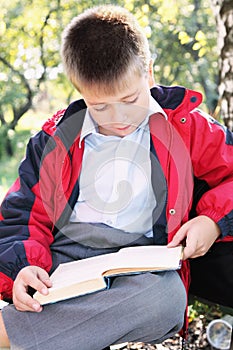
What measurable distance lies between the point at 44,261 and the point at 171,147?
53 cm

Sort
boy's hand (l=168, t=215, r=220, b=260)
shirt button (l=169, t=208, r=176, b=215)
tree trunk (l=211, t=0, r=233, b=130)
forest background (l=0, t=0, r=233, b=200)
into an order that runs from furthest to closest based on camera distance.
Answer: forest background (l=0, t=0, r=233, b=200)
tree trunk (l=211, t=0, r=233, b=130)
shirt button (l=169, t=208, r=176, b=215)
boy's hand (l=168, t=215, r=220, b=260)

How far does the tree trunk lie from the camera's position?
2.55 meters

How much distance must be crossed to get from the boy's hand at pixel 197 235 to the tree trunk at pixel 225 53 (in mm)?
972

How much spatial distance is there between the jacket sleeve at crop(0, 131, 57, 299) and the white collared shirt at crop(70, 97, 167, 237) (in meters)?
0.12

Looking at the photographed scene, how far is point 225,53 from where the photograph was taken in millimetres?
2586

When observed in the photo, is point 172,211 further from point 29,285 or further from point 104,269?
point 29,285

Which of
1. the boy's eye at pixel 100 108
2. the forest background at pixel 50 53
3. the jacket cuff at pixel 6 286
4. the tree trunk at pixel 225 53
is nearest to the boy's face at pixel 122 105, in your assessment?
the boy's eye at pixel 100 108

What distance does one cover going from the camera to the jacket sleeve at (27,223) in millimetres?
1728

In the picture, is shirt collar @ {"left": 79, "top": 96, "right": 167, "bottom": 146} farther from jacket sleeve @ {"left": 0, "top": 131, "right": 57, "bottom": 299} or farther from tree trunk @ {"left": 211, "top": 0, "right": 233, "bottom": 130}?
tree trunk @ {"left": 211, "top": 0, "right": 233, "bottom": 130}

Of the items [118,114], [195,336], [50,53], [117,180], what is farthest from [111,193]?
[50,53]

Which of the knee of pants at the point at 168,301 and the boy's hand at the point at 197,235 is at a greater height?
the boy's hand at the point at 197,235

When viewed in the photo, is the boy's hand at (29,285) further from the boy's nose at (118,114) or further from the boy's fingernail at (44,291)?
the boy's nose at (118,114)

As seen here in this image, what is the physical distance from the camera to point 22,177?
75.4 inches

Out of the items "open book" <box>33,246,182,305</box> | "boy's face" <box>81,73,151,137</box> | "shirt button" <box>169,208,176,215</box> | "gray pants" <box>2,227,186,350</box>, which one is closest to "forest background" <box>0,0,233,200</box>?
"boy's face" <box>81,73,151,137</box>
